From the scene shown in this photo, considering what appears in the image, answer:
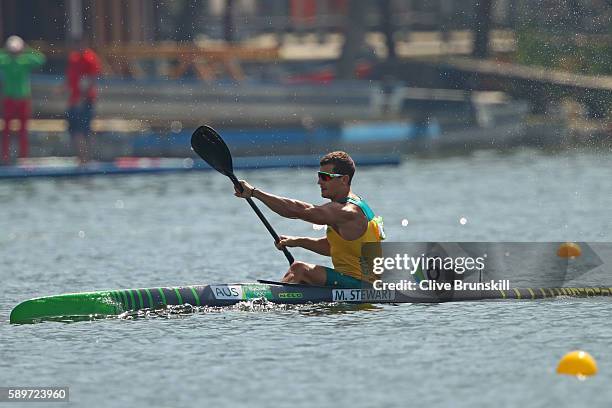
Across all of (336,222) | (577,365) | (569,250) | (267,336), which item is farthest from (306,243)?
(577,365)

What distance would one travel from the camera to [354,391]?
11383 millimetres

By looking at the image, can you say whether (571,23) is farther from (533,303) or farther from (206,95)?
Answer: (533,303)

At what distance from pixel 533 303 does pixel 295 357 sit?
3.28 metres

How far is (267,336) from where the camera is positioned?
44.4ft

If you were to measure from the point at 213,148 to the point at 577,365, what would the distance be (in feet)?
17.5

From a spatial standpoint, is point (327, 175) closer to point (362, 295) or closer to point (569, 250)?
point (362, 295)

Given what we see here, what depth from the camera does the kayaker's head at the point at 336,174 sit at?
14.2 meters

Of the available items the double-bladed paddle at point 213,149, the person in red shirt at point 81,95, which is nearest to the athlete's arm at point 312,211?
the double-bladed paddle at point 213,149

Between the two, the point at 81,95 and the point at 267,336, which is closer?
the point at 267,336

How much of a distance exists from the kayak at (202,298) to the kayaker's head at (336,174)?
0.96 meters

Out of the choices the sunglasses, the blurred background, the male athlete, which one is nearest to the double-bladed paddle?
the male athlete

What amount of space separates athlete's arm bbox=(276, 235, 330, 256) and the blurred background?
18.0m

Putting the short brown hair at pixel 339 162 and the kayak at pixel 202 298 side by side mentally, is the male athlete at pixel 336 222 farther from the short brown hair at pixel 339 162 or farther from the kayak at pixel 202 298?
the kayak at pixel 202 298

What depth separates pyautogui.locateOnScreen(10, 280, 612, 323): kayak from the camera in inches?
562
